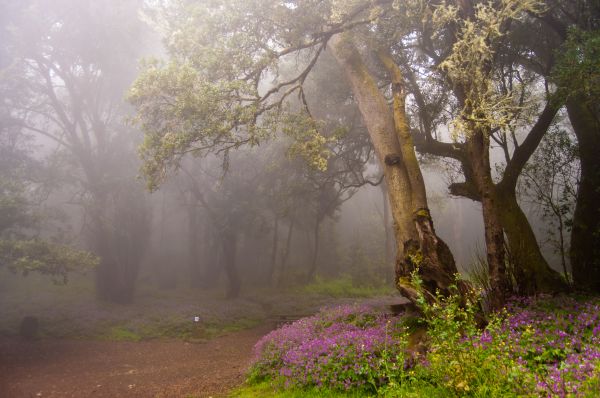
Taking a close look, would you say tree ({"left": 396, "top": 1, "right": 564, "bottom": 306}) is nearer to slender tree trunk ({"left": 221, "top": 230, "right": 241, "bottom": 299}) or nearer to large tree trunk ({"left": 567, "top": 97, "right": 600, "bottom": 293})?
large tree trunk ({"left": 567, "top": 97, "right": 600, "bottom": 293})

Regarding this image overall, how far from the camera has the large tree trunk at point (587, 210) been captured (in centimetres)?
975

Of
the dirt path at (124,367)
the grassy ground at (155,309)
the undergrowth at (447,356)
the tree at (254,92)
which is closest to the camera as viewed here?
the undergrowth at (447,356)

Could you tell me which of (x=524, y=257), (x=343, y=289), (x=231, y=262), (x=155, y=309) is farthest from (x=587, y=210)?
(x=231, y=262)

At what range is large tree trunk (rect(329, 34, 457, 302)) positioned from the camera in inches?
317

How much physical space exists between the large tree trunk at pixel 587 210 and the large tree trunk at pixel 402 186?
160 inches

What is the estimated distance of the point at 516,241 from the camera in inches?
396

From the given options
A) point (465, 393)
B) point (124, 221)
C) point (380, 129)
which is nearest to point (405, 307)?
point (380, 129)

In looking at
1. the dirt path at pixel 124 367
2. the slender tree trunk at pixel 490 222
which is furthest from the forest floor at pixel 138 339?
the slender tree trunk at pixel 490 222

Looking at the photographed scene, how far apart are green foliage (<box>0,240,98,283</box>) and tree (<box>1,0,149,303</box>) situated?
5.86m

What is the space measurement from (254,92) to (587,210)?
906 centimetres

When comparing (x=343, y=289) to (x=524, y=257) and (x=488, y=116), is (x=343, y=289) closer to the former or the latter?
(x=524, y=257)

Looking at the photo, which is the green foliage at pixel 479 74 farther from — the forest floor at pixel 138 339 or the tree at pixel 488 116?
the forest floor at pixel 138 339

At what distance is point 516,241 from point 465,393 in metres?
6.68

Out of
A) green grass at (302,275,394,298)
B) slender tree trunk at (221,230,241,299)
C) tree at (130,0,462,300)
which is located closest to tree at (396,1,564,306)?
tree at (130,0,462,300)
